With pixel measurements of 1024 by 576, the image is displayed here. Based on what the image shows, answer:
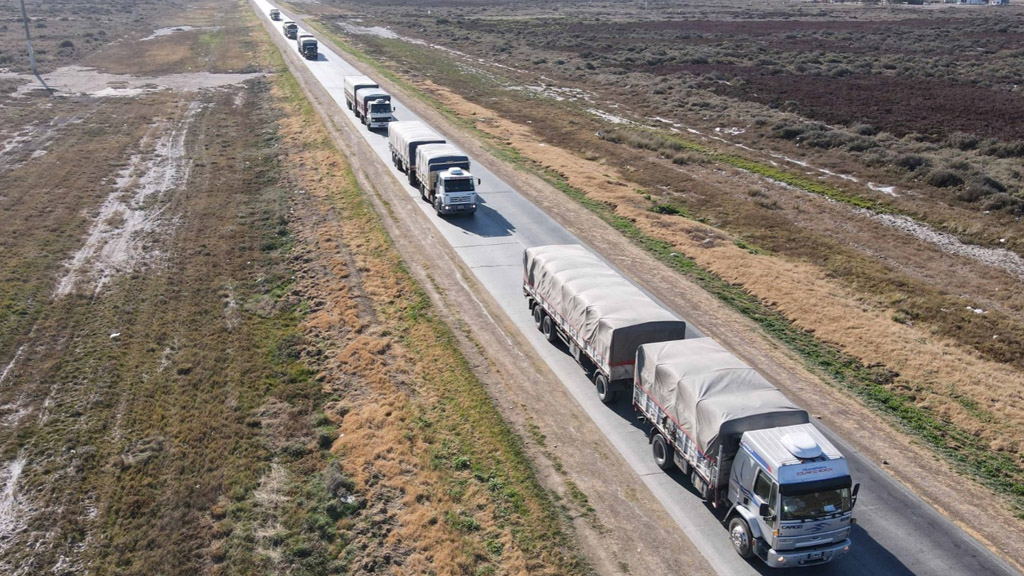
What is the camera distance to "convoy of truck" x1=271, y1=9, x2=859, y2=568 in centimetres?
1538

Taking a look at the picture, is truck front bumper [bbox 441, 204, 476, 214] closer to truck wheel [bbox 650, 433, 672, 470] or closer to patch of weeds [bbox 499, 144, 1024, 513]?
patch of weeds [bbox 499, 144, 1024, 513]

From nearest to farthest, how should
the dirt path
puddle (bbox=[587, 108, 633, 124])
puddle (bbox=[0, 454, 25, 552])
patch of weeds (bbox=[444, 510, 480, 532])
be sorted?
1. the dirt path
2. patch of weeds (bbox=[444, 510, 480, 532])
3. puddle (bbox=[0, 454, 25, 552])
4. puddle (bbox=[587, 108, 633, 124])

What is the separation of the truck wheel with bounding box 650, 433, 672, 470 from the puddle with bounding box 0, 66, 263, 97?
7510 cm

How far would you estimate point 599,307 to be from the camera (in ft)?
72.5

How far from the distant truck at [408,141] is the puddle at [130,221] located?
14154 millimetres

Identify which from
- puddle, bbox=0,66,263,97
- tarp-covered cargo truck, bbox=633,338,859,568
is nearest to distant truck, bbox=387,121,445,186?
tarp-covered cargo truck, bbox=633,338,859,568

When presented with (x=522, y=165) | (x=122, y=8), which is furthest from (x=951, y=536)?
(x=122, y=8)

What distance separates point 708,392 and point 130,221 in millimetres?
35389

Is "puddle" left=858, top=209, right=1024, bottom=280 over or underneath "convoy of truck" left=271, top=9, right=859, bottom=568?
underneath

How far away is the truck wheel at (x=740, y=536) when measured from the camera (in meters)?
16.1

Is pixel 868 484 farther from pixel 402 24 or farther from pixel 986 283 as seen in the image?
pixel 402 24

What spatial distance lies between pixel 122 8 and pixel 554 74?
133638 mm

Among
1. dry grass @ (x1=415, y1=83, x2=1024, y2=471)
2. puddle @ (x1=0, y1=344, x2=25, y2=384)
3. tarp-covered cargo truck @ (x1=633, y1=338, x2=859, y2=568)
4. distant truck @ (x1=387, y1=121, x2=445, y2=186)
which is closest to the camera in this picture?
tarp-covered cargo truck @ (x1=633, y1=338, x2=859, y2=568)

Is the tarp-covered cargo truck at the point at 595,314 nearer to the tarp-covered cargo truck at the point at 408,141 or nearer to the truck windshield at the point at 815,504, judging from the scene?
the truck windshield at the point at 815,504
